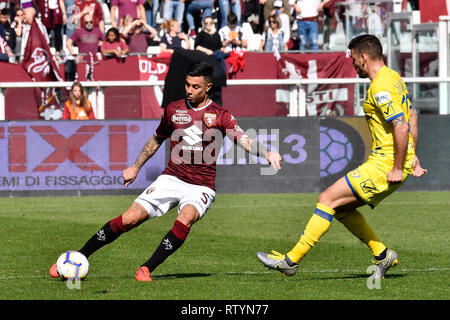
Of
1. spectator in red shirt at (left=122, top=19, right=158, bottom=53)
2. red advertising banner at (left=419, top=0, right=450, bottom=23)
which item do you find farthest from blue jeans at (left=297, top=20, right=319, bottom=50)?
spectator in red shirt at (left=122, top=19, right=158, bottom=53)

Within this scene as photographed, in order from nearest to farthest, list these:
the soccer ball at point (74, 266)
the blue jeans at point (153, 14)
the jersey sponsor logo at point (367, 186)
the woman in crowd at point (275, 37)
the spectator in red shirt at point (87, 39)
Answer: the jersey sponsor logo at point (367, 186)
the soccer ball at point (74, 266)
the spectator in red shirt at point (87, 39)
the woman in crowd at point (275, 37)
the blue jeans at point (153, 14)

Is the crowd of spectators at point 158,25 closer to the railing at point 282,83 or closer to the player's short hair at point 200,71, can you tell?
the railing at point 282,83

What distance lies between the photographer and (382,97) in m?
8.12

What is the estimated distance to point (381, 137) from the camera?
835 centimetres

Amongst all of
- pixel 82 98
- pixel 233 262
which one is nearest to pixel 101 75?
pixel 82 98

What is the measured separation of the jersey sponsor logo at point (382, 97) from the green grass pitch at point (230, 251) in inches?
62.0

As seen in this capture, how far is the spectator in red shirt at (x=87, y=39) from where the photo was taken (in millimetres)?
20750

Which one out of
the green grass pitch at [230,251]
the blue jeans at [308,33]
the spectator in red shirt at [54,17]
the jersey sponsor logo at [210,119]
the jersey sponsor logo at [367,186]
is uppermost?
the spectator in red shirt at [54,17]

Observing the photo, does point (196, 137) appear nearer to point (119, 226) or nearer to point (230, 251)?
point (119, 226)

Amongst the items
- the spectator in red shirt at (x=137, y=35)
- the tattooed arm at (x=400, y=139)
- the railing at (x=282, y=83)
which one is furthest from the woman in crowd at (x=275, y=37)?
the tattooed arm at (x=400, y=139)

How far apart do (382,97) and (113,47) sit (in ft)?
42.4

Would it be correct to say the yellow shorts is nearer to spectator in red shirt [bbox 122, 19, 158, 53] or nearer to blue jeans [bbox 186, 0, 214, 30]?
spectator in red shirt [bbox 122, 19, 158, 53]

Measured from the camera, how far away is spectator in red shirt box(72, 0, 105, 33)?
21.5 meters

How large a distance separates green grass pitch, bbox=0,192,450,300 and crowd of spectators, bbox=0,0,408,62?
4368 mm
